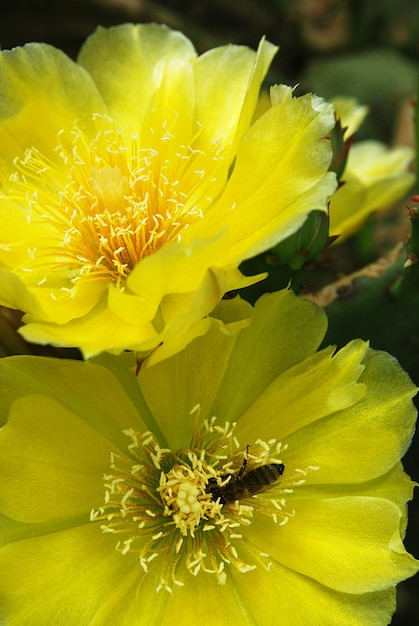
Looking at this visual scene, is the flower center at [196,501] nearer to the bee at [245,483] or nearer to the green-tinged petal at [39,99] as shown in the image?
the bee at [245,483]

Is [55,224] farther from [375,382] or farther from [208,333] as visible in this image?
[375,382]

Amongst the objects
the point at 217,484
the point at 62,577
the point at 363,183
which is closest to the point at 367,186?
the point at 363,183

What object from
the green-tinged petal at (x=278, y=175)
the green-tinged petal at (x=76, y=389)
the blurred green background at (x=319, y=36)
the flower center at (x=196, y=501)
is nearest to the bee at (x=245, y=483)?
the flower center at (x=196, y=501)

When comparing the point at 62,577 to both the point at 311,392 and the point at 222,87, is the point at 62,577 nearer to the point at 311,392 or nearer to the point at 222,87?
the point at 311,392

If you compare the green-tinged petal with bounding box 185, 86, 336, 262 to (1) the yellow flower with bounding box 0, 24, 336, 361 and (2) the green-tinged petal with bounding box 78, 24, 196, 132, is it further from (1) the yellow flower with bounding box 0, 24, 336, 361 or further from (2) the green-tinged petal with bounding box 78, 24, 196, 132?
(2) the green-tinged petal with bounding box 78, 24, 196, 132

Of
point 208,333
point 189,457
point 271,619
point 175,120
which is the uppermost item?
point 175,120

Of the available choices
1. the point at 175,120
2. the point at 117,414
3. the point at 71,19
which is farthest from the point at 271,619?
the point at 71,19
